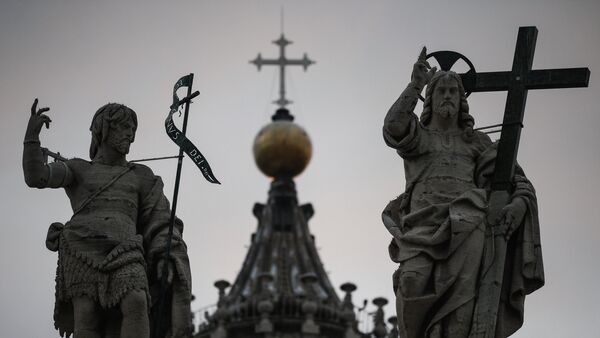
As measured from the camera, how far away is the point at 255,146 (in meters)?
117

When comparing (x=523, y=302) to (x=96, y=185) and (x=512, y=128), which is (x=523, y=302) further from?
(x=96, y=185)

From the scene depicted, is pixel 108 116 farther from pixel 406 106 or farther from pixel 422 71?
pixel 422 71

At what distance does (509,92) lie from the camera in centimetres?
2856

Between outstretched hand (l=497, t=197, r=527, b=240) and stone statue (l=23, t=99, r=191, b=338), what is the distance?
3.82 meters

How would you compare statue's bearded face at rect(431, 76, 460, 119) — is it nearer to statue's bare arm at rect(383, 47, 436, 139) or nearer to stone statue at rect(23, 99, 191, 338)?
statue's bare arm at rect(383, 47, 436, 139)

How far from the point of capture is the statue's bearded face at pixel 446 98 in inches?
1121

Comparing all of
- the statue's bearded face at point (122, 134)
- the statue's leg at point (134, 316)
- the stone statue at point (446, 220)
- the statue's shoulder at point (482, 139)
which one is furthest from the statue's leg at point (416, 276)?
the statue's bearded face at point (122, 134)

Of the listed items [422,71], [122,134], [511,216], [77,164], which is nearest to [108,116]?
[122,134]

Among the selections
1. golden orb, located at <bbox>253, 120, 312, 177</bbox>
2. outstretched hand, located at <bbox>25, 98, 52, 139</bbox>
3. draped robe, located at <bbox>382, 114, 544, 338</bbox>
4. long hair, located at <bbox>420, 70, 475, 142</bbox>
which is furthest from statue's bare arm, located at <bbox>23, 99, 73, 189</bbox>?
golden orb, located at <bbox>253, 120, 312, 177</bbox>

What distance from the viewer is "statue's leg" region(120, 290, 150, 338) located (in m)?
27.6

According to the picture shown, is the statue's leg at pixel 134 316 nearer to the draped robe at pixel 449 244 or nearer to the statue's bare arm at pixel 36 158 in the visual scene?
the statue's bare arm at pixel 36 158

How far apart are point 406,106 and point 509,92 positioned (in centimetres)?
140

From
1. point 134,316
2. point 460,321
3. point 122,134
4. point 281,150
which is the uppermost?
point 281,150

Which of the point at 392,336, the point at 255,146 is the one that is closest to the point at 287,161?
the point at 255,146
